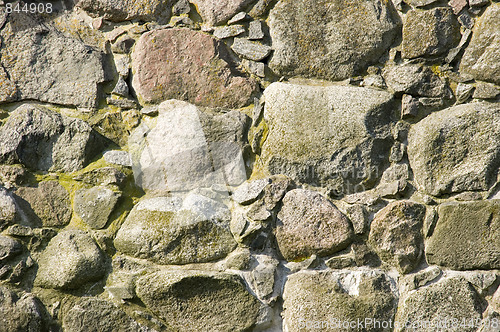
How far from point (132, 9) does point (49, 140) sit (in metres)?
0.86

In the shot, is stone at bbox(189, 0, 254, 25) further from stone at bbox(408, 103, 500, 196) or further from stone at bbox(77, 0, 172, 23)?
stone at bbox(408, 103, 500, 196)

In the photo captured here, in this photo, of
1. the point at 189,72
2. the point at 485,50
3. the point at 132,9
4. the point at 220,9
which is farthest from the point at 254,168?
the point at 485,50

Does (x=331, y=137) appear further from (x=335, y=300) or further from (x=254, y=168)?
(x=335, y=300)

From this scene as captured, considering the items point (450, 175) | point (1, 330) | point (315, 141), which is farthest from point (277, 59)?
point (1, 330)

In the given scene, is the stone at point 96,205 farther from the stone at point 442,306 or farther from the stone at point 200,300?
the stone at point 442,306

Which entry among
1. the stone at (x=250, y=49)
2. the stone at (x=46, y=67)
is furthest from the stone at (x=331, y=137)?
the stone at (x=46, y=67)

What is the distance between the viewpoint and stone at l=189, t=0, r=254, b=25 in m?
2.57

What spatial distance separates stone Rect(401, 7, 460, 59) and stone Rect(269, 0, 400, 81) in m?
0.11

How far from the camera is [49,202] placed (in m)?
2.35

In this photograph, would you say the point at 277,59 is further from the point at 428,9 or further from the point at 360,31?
the point at 428,9

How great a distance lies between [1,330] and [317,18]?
83.8 inches

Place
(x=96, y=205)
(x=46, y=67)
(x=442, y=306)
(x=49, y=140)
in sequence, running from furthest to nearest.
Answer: (x=46, y=67) < (x=49, y=140) < (x=96, y=205) < (x=442, y=306)

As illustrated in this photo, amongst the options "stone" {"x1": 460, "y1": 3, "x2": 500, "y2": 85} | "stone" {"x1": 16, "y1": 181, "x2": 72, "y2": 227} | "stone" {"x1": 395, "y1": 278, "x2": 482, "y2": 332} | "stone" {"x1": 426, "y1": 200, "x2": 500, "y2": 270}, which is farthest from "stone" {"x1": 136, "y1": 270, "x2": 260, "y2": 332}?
"stone" {"x1": 460, "y1": 3, "x2": 500, "y2": 85}

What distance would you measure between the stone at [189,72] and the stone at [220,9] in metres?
0.12
